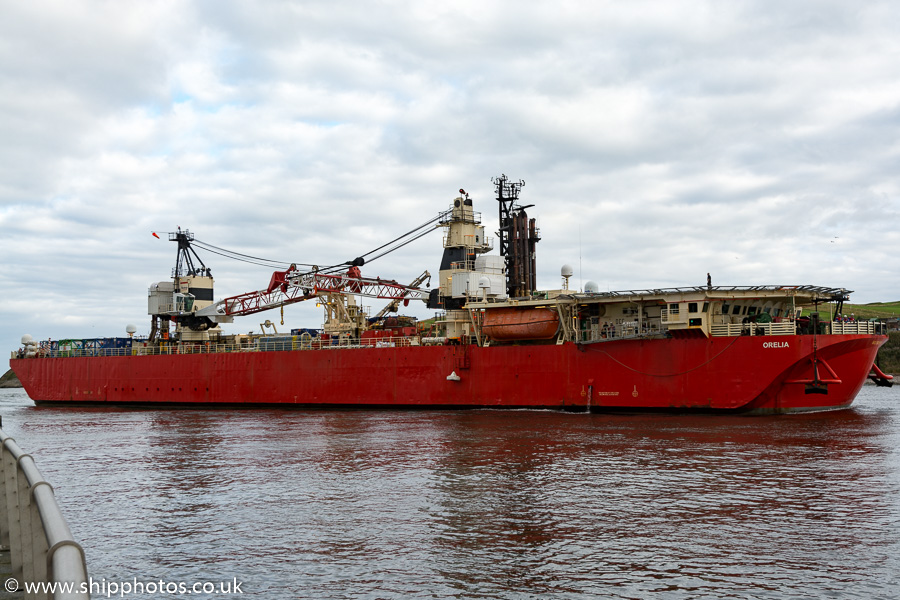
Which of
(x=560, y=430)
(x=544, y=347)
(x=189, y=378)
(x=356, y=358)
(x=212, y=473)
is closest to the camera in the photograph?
(x=212, y=473)

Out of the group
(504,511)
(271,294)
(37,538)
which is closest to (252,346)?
(271,294)

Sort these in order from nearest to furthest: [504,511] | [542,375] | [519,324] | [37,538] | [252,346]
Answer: [37,538] → [504,511] → [542,375] → [519,324] → [252,346]

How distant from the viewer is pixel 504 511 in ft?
48.9

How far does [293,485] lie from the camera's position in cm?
1822

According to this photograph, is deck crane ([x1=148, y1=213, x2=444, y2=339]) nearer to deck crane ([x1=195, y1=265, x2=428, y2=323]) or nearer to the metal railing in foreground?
deck crane ([x1=195, y1=265, x2=428, y2=323])

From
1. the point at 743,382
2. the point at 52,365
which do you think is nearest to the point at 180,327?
the point at 52,365

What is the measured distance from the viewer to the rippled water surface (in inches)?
432

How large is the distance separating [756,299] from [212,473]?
2299 centimetres

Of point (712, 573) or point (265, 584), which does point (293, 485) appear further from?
point (712, 573)

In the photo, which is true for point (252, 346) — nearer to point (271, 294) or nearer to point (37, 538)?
point (271, 294)

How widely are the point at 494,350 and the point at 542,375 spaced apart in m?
2.84

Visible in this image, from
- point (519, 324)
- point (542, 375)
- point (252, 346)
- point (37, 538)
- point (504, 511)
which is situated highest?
point (519, 324)

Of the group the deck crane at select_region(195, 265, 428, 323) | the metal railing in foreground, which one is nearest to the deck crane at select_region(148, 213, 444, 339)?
the deck crane at select_region(195, 265, 428, 323)

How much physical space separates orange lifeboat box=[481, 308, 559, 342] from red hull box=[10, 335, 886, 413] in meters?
0.70
